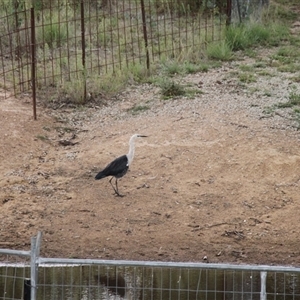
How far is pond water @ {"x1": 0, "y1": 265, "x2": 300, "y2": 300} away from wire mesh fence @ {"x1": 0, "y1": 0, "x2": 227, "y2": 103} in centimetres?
483

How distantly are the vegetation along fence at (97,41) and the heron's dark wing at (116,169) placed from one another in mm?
2579

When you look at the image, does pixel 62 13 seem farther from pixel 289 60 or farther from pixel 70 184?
pixel 70 184

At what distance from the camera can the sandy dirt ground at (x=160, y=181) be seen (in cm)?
1083

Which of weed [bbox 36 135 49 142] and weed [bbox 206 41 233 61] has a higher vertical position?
weed [bbox 206 41 233 61]

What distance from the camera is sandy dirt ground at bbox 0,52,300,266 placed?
10.8 meters

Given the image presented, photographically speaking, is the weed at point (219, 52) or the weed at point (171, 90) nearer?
the weed at point (171, 90)

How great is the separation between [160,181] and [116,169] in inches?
29.0

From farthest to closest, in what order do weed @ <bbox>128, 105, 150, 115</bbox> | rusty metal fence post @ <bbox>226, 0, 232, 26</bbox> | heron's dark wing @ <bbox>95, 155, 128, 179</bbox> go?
1. rusty metal fence post @ <bbox>226, 0, 232, 26</bbox>
2. weed @ <bbox>128, 105, 150, 115</bbox>
3. heron's dark wing @ <bbox>95, 155, 128, 179</bbox>

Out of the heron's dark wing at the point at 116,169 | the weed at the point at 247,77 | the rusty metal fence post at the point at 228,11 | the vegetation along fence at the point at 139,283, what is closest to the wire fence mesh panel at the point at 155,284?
the vegetation along fence at the point at 139,283

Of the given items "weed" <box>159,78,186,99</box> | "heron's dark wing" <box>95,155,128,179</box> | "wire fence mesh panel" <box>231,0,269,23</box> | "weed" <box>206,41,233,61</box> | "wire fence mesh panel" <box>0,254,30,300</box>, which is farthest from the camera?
"wire fence mesh panel" <box>231,0,269,23</box>

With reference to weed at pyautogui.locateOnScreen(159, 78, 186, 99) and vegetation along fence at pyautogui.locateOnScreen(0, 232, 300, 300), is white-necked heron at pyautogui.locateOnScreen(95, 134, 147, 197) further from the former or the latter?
weed at pyautogui.locateOnScreen(159, 78, 186, 99)

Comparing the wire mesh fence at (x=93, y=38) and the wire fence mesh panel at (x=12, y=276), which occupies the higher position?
the wire mesh fence at (x=93, y=38)

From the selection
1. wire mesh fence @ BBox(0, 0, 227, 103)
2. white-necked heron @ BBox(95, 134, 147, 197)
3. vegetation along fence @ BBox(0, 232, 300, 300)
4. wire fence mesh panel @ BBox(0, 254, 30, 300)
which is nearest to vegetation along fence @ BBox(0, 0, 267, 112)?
wire mesh fence @ BBox(0, 0, 227, 103)

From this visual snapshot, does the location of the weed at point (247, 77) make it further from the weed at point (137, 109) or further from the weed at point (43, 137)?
the weed at point (43, 137)
